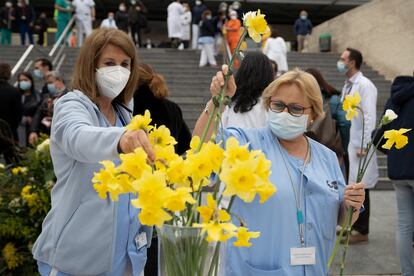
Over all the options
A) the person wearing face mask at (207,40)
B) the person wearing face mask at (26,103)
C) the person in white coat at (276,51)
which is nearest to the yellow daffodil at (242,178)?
the person wearing face mask at (26,103)

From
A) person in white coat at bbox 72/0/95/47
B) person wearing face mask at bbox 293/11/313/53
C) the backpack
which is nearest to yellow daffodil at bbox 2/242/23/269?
the backpack

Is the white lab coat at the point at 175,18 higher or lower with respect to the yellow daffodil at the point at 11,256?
higher

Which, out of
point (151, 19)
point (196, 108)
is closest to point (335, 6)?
point (151, 19)

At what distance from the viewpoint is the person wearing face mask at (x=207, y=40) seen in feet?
41.7

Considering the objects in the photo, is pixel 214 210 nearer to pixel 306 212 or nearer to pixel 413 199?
pixel 306 212

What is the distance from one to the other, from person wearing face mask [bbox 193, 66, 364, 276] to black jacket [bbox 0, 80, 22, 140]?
16.2 ft

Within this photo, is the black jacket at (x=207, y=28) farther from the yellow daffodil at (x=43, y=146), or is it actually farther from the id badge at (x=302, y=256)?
the id badge at (x=302, y=256)

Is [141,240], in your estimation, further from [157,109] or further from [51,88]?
[51,88]

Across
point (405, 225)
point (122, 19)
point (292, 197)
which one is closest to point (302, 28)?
point (122, 19)

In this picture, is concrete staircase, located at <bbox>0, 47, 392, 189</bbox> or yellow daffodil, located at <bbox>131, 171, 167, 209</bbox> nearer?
yellow daffodil, located at <bbox>131, 171, 167, 209</bbox>

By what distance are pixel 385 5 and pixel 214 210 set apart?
1388 centimetres

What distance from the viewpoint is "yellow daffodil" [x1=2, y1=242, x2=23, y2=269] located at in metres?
3.40

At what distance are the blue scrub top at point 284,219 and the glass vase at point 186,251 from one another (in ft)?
2.48

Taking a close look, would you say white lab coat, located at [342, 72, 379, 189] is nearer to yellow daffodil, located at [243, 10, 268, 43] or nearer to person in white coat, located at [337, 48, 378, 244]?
person in white coat, located at [337, 48, 378, 244]
